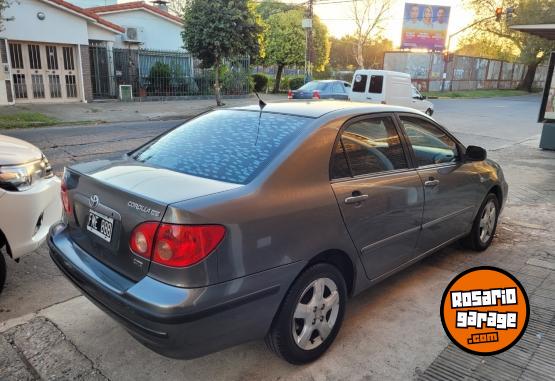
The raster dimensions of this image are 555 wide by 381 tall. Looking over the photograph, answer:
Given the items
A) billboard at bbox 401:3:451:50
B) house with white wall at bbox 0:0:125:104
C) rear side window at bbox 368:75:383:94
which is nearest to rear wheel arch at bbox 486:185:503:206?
rear side window at bbox 368:75:383:94

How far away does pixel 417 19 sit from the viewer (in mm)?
44844

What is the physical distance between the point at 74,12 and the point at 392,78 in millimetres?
12684

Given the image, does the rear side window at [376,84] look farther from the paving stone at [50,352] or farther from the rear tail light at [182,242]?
the rear tail light at [182,242]

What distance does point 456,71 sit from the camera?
144ft

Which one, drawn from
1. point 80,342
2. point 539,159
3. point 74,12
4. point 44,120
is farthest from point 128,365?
point 74,12

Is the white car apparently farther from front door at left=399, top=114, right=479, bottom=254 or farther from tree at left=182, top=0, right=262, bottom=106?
tree at left=182, top=0, right=262, bottom=106

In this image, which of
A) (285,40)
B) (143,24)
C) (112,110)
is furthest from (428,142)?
(285,40)

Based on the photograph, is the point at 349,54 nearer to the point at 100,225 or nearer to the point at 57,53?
the point at 57,53

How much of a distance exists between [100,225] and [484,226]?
3702 millimetres

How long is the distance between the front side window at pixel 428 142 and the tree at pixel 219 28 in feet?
48.7

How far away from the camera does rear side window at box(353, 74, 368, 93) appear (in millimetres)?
16500

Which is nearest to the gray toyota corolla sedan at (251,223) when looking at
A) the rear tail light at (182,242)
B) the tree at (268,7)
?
the rear tail light at (182,242)

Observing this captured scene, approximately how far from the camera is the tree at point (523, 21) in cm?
4100

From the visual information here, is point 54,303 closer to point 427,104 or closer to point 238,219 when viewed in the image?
point 238,219
